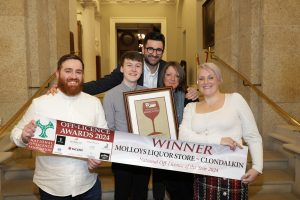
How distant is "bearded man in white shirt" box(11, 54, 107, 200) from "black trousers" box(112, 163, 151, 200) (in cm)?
35

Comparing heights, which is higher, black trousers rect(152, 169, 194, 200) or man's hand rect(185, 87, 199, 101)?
man's hand rect(185, 87, 199, 101)

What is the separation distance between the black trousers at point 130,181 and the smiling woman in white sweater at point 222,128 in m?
0.50

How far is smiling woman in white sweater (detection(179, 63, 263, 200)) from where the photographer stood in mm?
2119

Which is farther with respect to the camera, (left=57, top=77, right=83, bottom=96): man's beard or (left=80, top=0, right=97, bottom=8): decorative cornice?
(left=80, top=0, right=97, bottom=8): decorative cornice

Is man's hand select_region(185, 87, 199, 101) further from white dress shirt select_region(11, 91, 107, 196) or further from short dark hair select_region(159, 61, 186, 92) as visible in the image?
white dress shirt select_region(11, 91, 107, 196)

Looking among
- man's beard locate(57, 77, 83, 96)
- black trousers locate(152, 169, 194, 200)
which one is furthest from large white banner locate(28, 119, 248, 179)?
black trousers locate(152, 169, 194, 200)

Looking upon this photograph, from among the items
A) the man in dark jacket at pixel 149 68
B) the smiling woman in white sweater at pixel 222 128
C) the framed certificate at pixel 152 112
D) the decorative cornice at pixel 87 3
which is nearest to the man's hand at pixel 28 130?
the framed certificate at pixel 152 112

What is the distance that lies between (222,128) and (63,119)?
106 cm

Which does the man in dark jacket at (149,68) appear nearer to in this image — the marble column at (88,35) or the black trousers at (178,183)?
the black trousers at (178,183)

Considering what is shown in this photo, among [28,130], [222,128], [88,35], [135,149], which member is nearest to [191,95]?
[222,128]

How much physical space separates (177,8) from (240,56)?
874 centimetres

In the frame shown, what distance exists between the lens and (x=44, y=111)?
2.03 meters

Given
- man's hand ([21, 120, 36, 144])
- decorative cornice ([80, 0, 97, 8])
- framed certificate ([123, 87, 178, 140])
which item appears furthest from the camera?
decorative cornice ([80, 0, 97, 8])

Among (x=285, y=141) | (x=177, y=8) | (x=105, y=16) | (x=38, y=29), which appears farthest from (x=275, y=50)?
(x=105, y=16)
